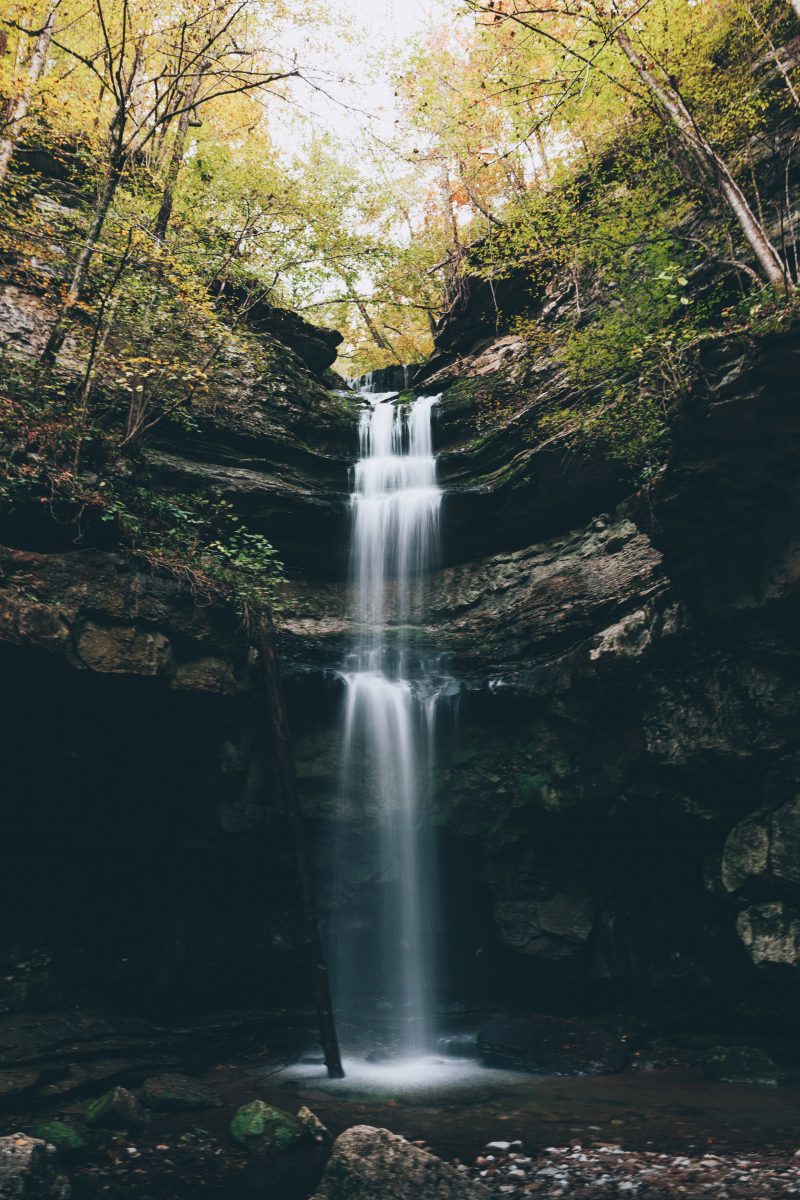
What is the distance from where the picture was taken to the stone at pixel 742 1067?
29.5 feet

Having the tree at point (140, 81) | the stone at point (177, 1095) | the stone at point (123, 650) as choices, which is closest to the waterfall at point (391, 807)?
the stone at point (177, 1095)

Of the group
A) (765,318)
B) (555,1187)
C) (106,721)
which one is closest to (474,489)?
(765,318)

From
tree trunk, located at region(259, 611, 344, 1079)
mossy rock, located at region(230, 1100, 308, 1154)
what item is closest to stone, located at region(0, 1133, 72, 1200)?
mossy rock, located at region(230, 1100, 308, 1154)

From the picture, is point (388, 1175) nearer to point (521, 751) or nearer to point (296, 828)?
point (296, 828)

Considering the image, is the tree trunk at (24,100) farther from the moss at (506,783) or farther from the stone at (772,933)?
the stone at (772,933)

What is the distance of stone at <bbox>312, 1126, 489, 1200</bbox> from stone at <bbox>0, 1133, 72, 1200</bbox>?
7.20 feet

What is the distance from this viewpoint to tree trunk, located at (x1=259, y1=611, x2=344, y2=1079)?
10.2 metres

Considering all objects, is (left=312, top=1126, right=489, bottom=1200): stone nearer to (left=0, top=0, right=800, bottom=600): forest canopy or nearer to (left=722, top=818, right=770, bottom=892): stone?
(left=722, top=818, right=770, bottom=892): stone

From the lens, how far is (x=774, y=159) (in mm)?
11758

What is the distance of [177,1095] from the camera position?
8.48 m

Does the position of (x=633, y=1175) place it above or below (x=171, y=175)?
below

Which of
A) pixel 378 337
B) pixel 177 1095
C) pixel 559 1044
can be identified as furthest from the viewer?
pixel 378 337

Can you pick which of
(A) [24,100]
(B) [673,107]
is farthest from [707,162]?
(A) [24,100]

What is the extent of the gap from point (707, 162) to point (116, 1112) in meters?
14.5
